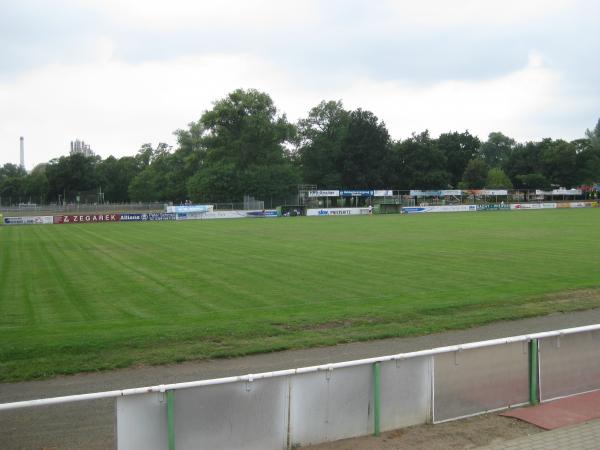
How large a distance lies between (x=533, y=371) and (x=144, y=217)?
68.6 meters

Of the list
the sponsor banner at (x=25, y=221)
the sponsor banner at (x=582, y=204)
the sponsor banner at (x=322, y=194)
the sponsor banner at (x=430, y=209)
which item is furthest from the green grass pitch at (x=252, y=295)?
the sponsor banner at (x=582, y=204)

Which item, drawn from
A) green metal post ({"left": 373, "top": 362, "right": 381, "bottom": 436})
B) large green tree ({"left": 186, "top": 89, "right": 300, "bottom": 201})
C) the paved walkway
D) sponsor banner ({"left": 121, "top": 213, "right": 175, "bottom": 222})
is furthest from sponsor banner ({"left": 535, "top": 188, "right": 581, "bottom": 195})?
green metal post ({"left": 373, "top": 362, "right": 381, "bottom": 436})

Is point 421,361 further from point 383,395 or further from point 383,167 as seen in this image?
point 383,167

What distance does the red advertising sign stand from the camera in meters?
67.9

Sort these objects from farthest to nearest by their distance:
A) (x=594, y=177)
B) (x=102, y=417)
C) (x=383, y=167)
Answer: (x=594, y=177), (x=383, y=167), (x=102, y=417)

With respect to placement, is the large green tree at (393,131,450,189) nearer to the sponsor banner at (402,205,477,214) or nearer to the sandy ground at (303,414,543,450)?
the sponsor banner at (402,205,477,214)

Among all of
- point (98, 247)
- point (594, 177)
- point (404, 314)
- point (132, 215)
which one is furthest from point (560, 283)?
point (594, 177)

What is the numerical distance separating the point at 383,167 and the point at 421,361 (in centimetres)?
10539

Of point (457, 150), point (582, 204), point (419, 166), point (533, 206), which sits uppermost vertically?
point (457, 150)

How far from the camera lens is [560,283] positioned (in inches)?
717

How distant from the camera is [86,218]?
69.2m

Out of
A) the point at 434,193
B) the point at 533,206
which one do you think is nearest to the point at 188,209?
the point at 434,193

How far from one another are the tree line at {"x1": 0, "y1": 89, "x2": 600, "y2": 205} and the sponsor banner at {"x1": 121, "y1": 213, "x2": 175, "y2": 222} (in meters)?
16.4

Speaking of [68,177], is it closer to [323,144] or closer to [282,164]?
[282,164]
